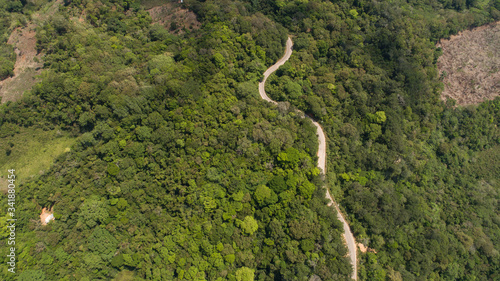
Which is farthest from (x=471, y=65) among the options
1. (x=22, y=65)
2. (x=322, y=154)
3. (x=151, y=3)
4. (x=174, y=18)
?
(x=22, y=65)

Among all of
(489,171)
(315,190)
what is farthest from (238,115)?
(489,171)

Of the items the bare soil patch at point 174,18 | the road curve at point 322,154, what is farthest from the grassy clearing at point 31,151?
the road curve at point 322,154

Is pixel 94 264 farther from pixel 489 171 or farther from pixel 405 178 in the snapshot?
pixel 489 171

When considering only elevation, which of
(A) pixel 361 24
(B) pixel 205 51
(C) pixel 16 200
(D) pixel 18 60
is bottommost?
(C) pixel 16 200

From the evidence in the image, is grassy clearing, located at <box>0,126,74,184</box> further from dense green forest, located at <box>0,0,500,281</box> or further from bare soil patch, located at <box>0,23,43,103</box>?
bare soil patch, located at <box>0,23,43,103</box>

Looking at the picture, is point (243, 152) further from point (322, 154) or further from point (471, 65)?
point (471, 65)

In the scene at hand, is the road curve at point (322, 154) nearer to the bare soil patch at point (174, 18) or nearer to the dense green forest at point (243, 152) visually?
the dense green forest at point (243, 152)

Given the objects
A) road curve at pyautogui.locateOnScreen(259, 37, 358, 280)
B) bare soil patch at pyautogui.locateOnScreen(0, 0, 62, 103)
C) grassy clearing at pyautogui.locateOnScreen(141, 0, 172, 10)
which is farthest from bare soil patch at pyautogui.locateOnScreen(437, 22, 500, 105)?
bare soil patch at pyautogui.locateOnScreen(0, 0, 62, 103)
